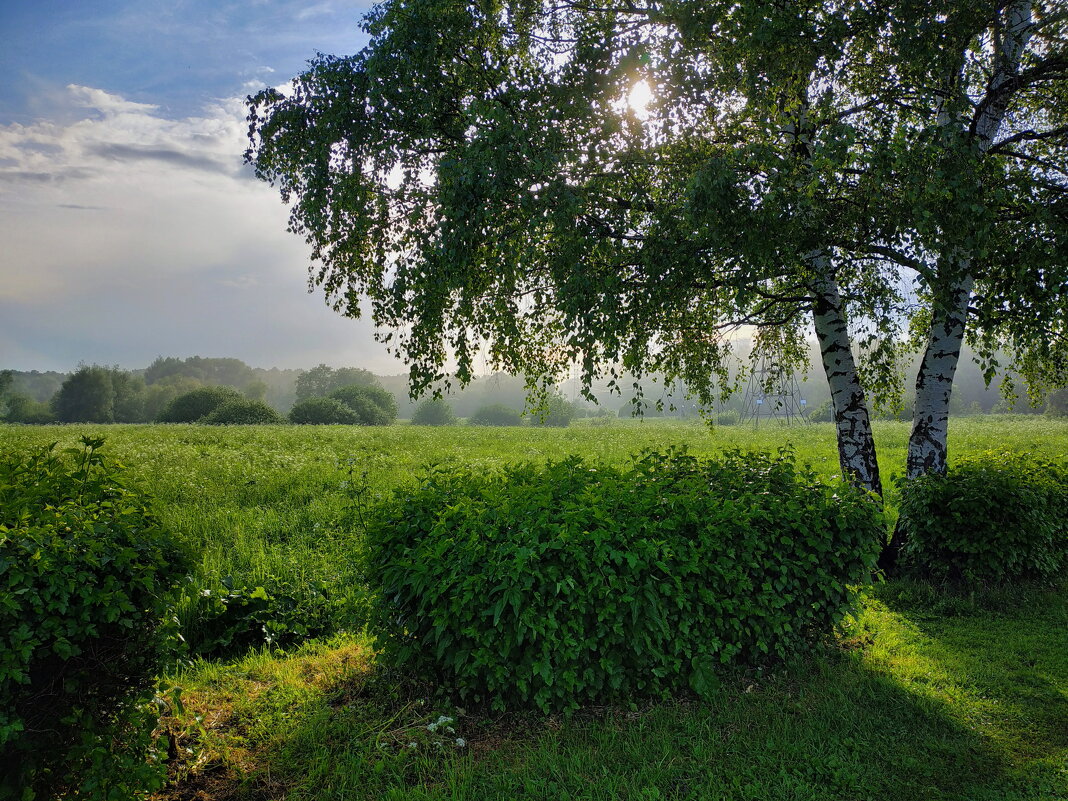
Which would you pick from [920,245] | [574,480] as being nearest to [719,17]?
[920,245]

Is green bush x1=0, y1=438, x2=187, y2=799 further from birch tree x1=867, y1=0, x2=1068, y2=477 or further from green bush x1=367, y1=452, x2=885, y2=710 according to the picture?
birch tree x1=867, y1=0, x2=1068, y2=477

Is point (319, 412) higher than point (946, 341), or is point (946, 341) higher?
point (946, 341)

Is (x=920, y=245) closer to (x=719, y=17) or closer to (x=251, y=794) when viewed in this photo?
(x=719, y=17)

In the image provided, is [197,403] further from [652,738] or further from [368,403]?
[652,738]

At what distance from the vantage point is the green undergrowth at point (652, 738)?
13.7 feet

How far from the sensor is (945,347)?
8.99 metres

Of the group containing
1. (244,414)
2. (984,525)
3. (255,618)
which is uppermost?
(244,414)

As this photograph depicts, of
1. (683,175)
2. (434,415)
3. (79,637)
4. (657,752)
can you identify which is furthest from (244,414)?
(657,752)

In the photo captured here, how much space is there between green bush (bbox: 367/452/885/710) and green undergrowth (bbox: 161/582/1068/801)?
11.5 inches

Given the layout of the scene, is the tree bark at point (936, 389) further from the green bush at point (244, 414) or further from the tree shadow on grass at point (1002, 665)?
the green bush at point (244, 414)

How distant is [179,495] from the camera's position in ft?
46.9

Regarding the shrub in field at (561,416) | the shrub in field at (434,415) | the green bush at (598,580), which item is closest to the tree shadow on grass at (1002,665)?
the green bush at (598,580)

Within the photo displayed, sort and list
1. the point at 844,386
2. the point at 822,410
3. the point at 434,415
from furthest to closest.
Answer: the point at 434,415 < the point at 822,410 < the point at 844,386

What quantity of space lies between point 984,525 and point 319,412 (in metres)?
60.2
